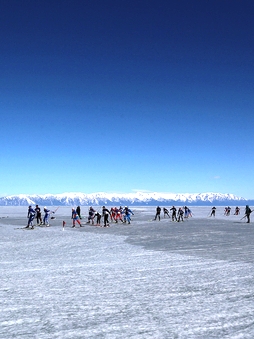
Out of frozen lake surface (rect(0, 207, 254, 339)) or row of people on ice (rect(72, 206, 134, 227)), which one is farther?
row of people on ice (rect(72, 206, 134, 227))

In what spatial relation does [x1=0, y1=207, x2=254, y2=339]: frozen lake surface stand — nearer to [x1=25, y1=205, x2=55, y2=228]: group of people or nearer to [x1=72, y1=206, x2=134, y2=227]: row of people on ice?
[x1=25, y1=205, x2=55, y2=228]: group of people

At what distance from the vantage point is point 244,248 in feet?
48.1

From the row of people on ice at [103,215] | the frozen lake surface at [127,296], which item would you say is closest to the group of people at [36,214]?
the row of people on ice at [103,215]

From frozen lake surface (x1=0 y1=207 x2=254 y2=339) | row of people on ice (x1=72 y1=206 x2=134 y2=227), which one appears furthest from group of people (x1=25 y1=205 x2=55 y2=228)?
frozen lake surface (x1=0 y1=207 x2=254 y2=339)

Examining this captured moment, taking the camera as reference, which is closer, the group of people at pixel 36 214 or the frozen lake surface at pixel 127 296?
the frozen lake surface at pixel 127 296

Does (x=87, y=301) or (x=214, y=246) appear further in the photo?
(x=214, y=246)

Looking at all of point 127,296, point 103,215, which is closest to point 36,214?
point 103,215

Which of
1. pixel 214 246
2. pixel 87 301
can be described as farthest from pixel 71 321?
pixel 214 246

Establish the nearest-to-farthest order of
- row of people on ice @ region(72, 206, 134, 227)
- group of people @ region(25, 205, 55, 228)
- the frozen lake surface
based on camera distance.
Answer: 1. the frozen lake surface
2. group of people @ region(25, 205, 55, 228)
3. row of people on ice @ region(72, 206, 134, 227)

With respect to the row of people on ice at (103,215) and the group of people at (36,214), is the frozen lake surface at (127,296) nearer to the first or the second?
the group of people at (36,214)

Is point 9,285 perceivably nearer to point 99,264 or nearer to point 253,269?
point 99,264

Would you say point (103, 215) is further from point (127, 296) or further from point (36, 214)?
point (127, 296)

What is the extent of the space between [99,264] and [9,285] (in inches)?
142

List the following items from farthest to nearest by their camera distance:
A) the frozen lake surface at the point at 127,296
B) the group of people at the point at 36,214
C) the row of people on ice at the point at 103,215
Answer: the row of people on ice at the point at 103,215 < the group of people at the point at 36,214 < the frozen lake surface at the point at 127,296
